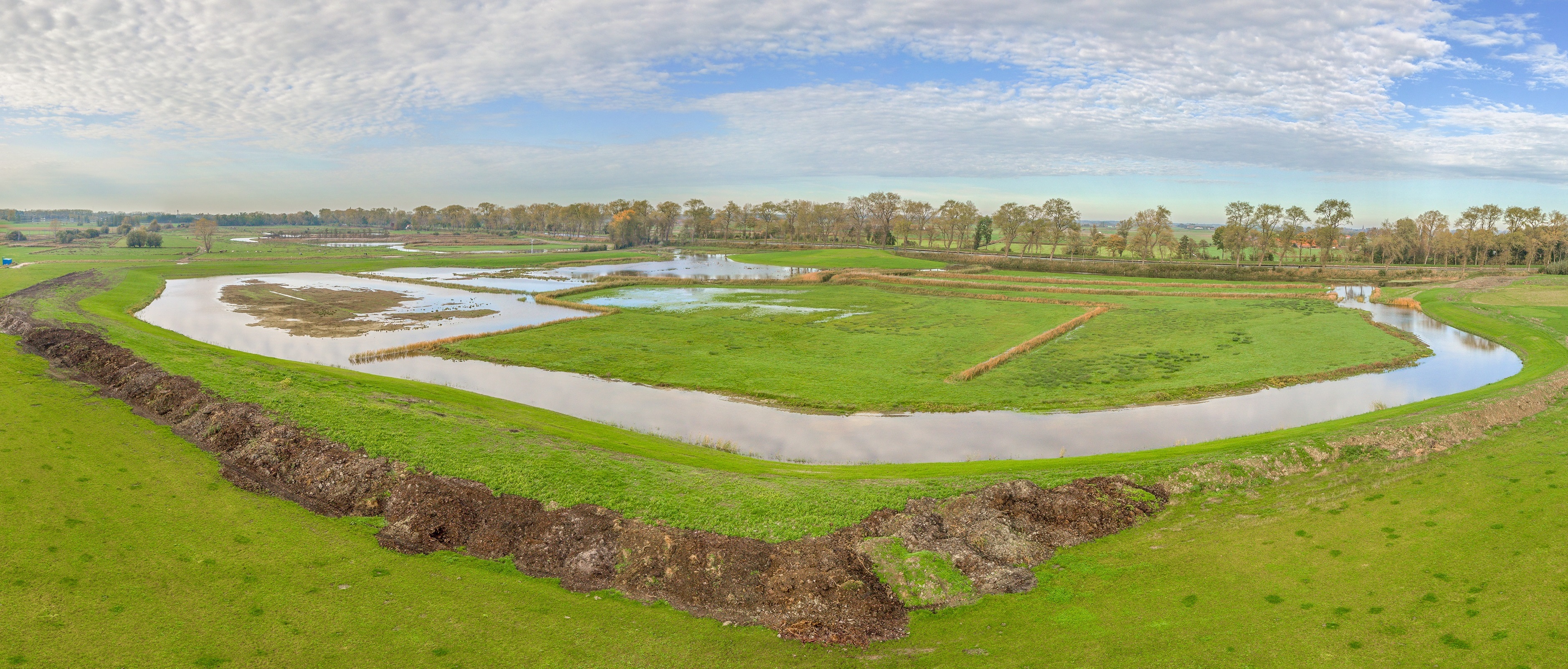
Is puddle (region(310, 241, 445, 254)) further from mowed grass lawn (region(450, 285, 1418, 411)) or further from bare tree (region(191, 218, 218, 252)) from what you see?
mowed grass lawn (region(450, 285, 1418, 411))

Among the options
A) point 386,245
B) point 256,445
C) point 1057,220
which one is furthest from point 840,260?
point 386,245

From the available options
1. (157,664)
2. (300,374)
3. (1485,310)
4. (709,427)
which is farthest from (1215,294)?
(157,664)

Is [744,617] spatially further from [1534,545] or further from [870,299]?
[870,299]

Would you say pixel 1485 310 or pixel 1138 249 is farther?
pixel 1138 249

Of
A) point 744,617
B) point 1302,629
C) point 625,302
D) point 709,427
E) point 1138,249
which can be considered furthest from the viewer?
point 1138,249

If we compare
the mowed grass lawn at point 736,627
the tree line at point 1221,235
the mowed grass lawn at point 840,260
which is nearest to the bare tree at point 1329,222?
the tree line at point 1221,235

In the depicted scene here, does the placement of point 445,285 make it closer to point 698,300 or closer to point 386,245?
point 698,300
